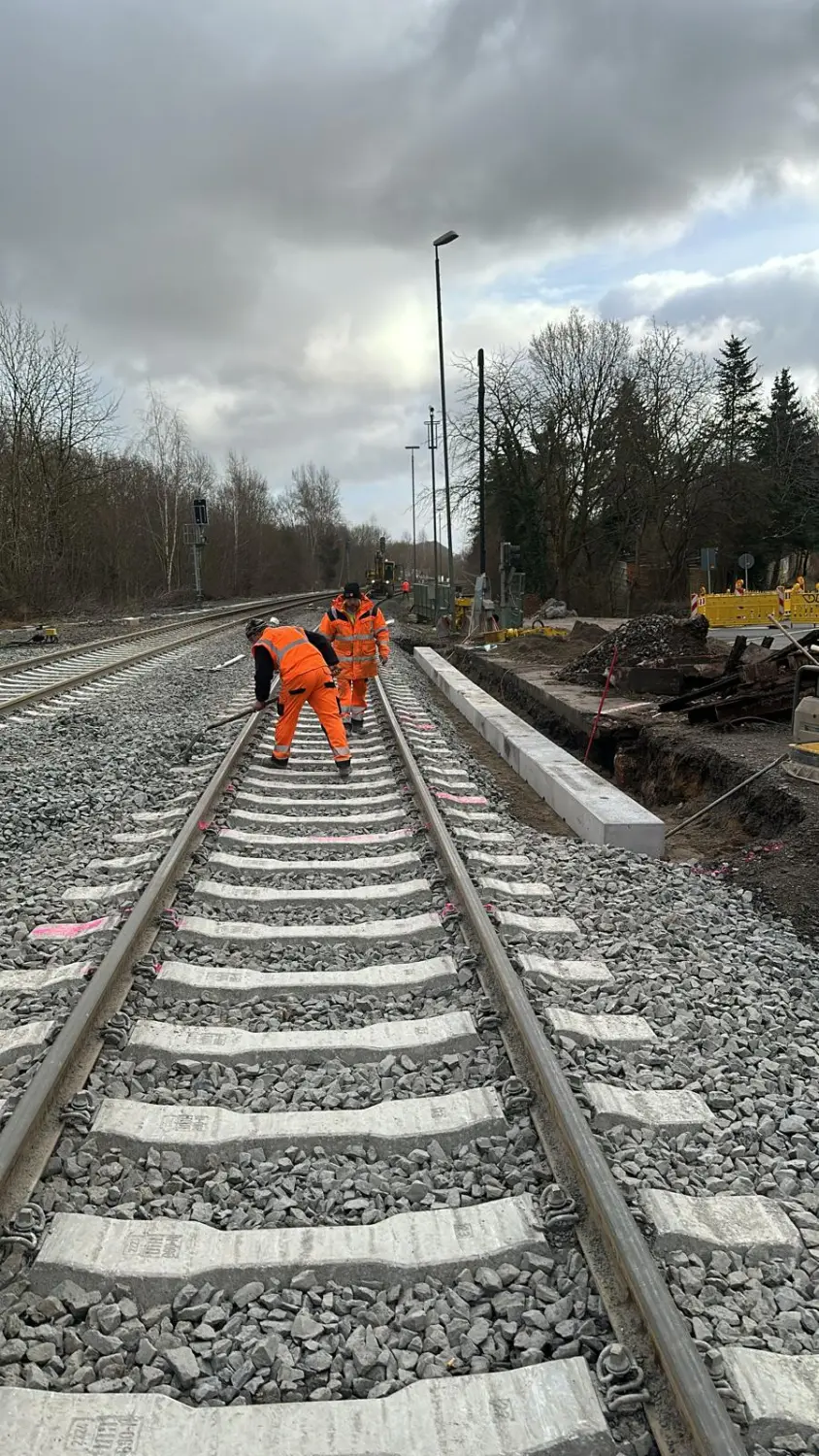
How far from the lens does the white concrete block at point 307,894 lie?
5.33 m

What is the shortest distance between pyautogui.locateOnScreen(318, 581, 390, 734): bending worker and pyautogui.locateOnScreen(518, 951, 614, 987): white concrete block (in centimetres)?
636

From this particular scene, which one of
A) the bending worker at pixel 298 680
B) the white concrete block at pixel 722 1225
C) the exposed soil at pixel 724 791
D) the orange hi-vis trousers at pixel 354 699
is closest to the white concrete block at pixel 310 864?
the exposed soil at pixel 724 791

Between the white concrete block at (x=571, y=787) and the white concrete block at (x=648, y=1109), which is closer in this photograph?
the white concrete block at (x=648, y=1109)

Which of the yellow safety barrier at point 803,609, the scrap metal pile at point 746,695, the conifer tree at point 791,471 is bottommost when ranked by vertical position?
the scrap metal pile at point 746,695

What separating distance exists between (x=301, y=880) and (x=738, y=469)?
45.6 m

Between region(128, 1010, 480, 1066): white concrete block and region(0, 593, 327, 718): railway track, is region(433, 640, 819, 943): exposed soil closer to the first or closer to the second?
region(128, 1010, 480, 1066): white concrete block

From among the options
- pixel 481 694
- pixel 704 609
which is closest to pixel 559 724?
pixel 481 694

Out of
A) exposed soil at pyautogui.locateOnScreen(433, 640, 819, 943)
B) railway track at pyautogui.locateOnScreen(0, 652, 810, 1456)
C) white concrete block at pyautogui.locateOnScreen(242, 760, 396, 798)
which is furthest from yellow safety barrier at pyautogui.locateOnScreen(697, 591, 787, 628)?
railway track at pyautogui.locateOnScreen(0, 652, 810, 1456)

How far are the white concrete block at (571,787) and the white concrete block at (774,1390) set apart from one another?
4743 millimetres

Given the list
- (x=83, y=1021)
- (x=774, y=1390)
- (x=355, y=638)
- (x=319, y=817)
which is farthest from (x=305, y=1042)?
(x=355, y=638)

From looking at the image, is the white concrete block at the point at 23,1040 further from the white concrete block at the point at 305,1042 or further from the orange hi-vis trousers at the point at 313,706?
the orange hi-vis trousers at the point at 313,706

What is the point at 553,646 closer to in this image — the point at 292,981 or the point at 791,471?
the point at 292,981

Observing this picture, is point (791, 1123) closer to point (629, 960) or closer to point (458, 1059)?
point (458, 1059)

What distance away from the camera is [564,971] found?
442cm
